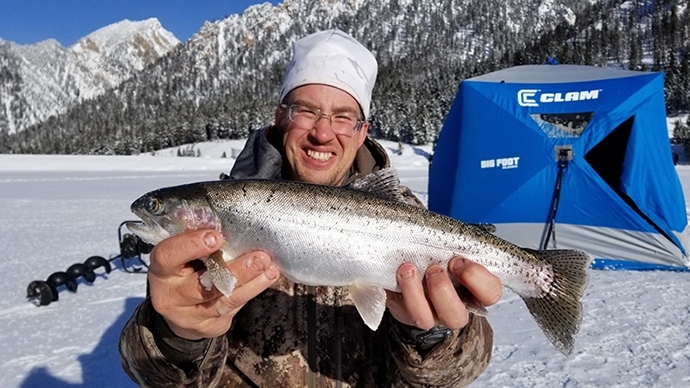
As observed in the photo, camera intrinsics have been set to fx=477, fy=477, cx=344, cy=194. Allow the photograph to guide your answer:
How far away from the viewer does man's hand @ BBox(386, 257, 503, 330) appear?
1974 millimetres

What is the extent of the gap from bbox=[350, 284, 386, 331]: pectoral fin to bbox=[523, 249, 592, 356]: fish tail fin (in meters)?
0.73

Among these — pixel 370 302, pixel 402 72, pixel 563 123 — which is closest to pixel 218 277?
pixel 370 302

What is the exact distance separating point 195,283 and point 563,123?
629 cm

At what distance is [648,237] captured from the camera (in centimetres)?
640

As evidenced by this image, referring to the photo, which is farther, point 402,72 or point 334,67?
point 402,72

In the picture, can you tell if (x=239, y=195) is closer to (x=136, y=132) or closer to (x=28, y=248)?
(x=28, y=248)

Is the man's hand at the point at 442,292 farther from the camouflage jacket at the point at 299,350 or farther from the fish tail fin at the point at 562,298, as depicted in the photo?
the fish tail fin at the point at 562,298

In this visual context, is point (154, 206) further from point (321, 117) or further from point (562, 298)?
point (562, 298)

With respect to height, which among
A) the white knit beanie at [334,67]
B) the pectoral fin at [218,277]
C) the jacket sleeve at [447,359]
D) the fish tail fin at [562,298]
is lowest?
the jacket sleeve at [447,359]

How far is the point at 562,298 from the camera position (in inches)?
86.3

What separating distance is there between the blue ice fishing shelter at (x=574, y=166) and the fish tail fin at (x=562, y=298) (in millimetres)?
4801

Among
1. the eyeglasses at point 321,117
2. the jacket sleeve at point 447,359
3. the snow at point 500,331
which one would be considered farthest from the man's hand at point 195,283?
the snow at point 500,331

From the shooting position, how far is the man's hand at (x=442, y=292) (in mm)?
1974

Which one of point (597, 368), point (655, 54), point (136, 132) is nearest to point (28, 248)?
point (597, 368)
